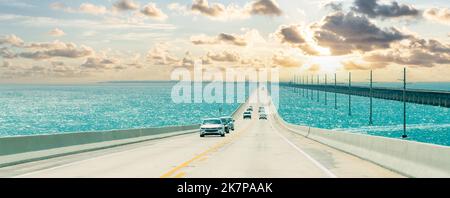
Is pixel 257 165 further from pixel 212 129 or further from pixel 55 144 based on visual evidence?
pixel 212 129

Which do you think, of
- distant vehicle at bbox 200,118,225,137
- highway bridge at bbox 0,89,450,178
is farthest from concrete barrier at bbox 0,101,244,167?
distant vehicle at bbox 200,118,225,137

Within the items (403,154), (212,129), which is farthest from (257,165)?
(212,129)

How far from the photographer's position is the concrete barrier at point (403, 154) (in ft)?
44.6

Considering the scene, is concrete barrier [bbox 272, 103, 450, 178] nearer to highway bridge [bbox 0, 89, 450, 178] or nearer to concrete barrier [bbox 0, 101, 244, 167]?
highway bridge [bbox 0, 89, 450, 178]

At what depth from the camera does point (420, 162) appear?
1505 cm

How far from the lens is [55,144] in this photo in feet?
77.6

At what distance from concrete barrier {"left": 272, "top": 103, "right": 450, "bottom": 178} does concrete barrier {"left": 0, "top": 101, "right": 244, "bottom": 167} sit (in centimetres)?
1156

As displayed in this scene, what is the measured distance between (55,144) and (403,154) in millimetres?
13442

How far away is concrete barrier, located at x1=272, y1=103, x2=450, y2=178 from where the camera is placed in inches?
535

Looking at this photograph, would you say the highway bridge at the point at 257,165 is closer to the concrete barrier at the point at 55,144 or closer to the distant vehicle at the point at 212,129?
the concrete barrier at the point at 55,144

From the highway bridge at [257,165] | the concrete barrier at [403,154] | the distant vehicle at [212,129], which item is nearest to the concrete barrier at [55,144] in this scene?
the highway bridge at [257,165]

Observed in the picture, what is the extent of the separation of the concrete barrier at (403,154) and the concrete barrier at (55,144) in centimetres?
1156
